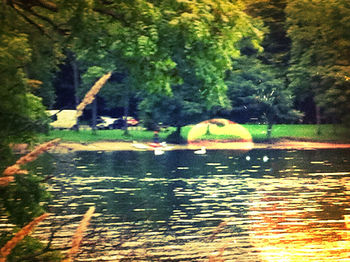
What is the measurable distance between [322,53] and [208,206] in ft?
137

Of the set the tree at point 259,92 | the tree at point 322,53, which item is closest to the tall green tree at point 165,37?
the tree at point 322,53

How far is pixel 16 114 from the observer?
265 inches

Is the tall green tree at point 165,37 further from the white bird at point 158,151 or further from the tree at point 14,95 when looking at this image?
the white bird at point 158,151

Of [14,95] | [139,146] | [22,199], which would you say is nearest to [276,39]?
[139,146]

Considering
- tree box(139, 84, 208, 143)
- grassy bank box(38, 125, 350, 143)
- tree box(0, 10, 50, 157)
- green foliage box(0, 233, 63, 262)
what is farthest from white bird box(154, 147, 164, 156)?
green foliage box(0, 233, 63, 262)

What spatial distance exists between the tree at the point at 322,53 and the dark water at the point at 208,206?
16811 millimetres

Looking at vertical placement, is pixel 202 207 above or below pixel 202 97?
below

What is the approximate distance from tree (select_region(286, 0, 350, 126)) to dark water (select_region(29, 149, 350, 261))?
1681cm

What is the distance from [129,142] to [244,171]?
25.9 m

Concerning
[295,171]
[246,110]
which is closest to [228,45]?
[295,171]

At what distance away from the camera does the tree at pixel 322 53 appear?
6147 centimetres

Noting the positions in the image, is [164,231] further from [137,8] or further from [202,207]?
[137,8]

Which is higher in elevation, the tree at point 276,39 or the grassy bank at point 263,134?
A: the tree at point 276,39

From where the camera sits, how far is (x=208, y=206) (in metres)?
24.2
